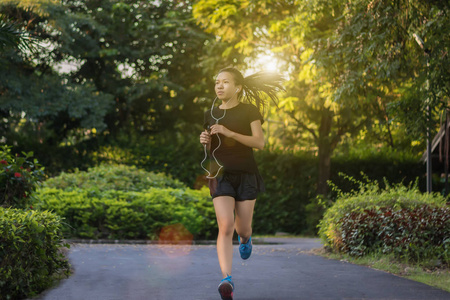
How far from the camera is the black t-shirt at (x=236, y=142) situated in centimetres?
657

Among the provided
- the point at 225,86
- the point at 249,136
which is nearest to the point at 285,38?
the point at 225,86

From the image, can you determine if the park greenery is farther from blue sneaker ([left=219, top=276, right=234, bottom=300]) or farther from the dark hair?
the dark hair

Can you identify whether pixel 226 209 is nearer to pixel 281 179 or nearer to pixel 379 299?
pixel 379 299

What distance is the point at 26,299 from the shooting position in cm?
630

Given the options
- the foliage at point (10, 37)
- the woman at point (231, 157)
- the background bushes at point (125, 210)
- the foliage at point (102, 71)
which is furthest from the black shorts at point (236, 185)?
the foliage at point (102, 71)

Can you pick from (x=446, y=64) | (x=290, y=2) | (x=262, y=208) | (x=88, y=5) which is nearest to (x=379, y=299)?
(x=446, y=64)

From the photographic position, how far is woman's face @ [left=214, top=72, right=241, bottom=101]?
6.80m

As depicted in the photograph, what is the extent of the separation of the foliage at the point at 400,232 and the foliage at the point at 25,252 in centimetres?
508

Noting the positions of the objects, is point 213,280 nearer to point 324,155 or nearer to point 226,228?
point 226,228

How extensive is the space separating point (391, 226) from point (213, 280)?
3482mm

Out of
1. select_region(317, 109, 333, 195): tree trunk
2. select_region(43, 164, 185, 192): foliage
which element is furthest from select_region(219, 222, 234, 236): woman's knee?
select_region(317, 109, 333, 195): tree trunk

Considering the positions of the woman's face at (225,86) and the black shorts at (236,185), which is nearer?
the black shorts at (236,185)

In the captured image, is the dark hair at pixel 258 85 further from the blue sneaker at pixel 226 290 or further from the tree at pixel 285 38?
the tree at pixel 285 38

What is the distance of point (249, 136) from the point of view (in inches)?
261
